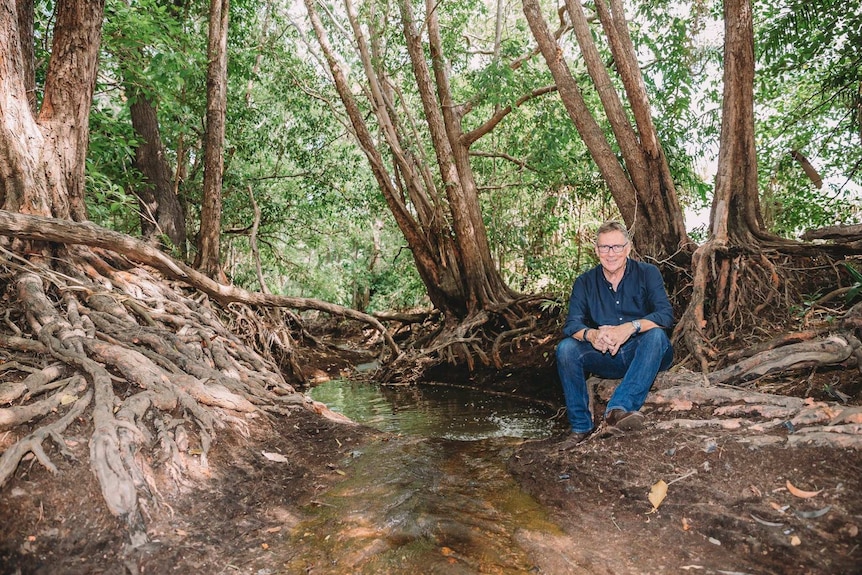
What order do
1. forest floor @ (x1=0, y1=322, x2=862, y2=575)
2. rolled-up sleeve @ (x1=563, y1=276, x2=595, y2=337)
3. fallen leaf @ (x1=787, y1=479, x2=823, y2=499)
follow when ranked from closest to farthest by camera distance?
forest floor @ (x1=0, y1=322, x2=862, y2=575), fallen leaf @ (x1=787, y1=479, x2=823, y2=499), rolled-up sleeve @ (x1=563, y1=276, x2=595, y2=337)

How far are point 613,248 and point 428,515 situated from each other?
2022 mm

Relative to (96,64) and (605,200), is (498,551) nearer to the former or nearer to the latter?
(96,64)

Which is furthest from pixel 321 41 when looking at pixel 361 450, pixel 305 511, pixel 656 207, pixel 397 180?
pixel 305 511

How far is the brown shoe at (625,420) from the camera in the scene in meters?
3.29

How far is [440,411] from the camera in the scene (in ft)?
20.0

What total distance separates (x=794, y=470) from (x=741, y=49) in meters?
4.22

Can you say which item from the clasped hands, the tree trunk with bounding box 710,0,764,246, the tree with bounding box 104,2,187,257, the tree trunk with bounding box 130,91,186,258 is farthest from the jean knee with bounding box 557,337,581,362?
the tree trunk with bounding box 130,91,186,258

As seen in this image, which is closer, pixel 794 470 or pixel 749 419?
pixel 794 470

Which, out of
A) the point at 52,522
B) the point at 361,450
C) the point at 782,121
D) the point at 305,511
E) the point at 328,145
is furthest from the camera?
the point at 328,145

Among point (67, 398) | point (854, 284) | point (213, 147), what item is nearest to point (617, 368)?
point (854, 284)

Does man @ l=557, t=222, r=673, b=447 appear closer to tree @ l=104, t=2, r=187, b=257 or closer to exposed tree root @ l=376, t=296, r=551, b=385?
exposed tree root @ l=376, t=296, r=551, b=385

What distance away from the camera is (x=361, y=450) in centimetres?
391

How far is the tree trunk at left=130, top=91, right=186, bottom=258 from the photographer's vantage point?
313 inches

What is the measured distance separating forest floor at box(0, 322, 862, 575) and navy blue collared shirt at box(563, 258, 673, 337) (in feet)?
2.10
